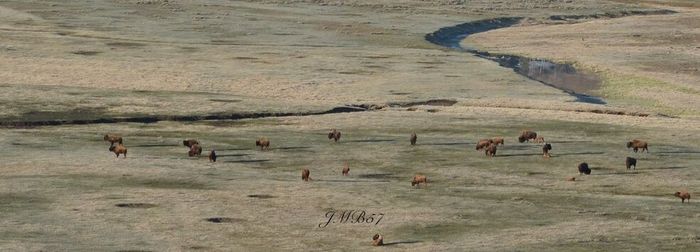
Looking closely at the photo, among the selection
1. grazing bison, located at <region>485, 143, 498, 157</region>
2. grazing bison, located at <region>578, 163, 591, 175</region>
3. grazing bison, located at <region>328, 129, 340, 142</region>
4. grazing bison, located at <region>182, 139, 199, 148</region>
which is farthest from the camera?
grazing bison, located at <region>328, 129, 340, 142</region>

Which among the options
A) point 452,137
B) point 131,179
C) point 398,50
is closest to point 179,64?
point 398,50

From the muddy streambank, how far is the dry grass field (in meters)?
1.25

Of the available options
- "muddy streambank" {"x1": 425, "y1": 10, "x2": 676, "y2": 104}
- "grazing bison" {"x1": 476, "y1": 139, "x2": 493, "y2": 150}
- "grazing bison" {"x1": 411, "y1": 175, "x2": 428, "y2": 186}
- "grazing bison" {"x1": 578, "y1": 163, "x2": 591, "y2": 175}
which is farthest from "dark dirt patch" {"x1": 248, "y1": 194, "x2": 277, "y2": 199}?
"muddy streambank" {"x1": 425, "y1": 10, "x2": 676, "y2": 104}

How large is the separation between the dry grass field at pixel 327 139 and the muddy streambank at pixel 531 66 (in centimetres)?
125

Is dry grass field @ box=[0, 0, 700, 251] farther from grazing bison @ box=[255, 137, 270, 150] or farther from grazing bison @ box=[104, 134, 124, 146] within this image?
grazing bison @ box=[255, 137, 270, 150]

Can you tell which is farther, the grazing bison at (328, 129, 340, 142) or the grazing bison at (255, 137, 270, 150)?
the grazing bison at (328, 129, 340, 142)

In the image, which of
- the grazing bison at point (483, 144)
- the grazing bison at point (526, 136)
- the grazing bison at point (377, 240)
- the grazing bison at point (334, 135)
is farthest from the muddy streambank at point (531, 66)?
the grazing bison at point (377, 240)

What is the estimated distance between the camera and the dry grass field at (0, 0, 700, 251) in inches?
1357

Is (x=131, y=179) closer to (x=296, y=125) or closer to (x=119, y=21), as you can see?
(x=296, y=125)

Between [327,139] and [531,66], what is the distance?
130ft

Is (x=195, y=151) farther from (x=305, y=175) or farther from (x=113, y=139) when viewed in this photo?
(x=305, y=175)

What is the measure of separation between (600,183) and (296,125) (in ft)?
58.5

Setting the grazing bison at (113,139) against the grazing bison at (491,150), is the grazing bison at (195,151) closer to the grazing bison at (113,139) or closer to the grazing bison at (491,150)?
the grazing bison at (113,139)

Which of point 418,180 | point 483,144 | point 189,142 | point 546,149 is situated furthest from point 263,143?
point 546,149
